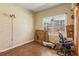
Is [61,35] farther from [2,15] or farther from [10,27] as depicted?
[2,15]

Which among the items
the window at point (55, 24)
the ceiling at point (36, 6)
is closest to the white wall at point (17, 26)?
the ceiling at point (36, 6)

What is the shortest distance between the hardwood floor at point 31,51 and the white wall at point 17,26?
11cm

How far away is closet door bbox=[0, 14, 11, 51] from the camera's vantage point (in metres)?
1.66

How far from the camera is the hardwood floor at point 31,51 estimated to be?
165 cm

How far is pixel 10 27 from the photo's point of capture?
5.65 ft

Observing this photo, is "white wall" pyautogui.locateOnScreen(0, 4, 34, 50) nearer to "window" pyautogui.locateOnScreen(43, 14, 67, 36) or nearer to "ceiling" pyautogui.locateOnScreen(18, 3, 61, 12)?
"ceiling" pyautogui.locateOnScreen(18, 3, 61, 12)

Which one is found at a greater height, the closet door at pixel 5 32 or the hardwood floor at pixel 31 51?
the closet door at pixel 5 32

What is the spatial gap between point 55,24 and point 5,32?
94cm

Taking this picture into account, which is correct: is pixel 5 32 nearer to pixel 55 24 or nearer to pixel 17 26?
pixel 17 26

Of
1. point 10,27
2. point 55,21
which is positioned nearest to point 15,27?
point 10,27

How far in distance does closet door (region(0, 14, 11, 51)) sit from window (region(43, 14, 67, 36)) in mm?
683

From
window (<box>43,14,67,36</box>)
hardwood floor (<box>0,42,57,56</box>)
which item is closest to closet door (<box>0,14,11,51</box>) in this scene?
hardwood floor (<box>0,42,57,56</box>)

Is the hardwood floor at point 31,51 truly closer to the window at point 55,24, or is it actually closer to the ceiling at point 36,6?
the window at point 55,24

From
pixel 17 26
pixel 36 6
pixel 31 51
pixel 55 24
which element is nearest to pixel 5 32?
pixel 17 26
